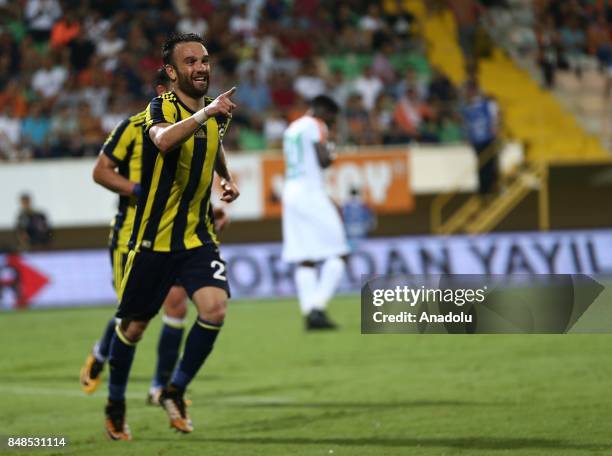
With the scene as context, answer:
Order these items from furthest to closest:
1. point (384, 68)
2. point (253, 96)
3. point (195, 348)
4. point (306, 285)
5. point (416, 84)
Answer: point (384, 68) → point (416, 84) → point (253, 96) → point (306, 285) → point (195, 348)

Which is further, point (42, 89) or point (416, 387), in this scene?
point (42, 89)

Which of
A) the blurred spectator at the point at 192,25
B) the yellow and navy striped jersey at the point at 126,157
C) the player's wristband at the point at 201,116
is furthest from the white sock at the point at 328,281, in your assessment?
the blurred spectator at the point at 192,25

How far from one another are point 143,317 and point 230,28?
18.7 meters

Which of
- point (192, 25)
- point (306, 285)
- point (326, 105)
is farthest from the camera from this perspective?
point (192, 25)

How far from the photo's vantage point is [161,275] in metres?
7.80

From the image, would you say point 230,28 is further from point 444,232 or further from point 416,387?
point 416,387

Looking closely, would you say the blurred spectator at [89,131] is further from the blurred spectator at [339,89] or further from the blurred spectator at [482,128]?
the blurred spectator at [482,128]

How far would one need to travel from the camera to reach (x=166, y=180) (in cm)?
757

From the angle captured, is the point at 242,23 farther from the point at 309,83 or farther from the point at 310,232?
the point at 310,232

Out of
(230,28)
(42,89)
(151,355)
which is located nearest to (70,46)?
(42,89)

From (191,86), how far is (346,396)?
3389 millimetres

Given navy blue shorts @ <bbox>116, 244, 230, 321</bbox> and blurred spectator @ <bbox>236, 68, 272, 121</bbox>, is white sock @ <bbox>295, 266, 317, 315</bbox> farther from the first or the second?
blurred spectator @ <bbox>236, 68, 272, 121</bbox>

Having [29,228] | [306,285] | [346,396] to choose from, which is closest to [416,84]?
[29,228]

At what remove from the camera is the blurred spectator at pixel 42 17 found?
83.6 ft
